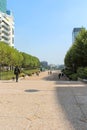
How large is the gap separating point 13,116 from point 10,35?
519 ft

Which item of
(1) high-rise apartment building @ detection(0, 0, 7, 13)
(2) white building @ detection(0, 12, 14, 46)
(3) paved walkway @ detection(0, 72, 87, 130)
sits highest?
(1) high-rise apartment building @ detection(0, 0, 7, 13)

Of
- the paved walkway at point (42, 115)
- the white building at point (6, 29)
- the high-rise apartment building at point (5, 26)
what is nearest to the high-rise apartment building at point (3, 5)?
the high-rise apartment building at point (5, 26)

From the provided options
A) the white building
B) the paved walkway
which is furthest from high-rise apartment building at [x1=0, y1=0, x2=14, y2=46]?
the paved walkway

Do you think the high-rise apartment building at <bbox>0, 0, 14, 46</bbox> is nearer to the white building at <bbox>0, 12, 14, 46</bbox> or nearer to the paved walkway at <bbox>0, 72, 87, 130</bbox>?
the white building at <bbox>0, 12, 14, 46</bbox>

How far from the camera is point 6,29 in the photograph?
160m

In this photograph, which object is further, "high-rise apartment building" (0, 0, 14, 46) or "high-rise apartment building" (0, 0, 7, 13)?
"high-rise apartment building" (0, 0, 7, 13)

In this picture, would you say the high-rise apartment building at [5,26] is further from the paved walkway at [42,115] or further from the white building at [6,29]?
the paved walkway at [42,115]

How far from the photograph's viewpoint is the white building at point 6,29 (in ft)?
491

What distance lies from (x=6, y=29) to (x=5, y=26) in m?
4.46

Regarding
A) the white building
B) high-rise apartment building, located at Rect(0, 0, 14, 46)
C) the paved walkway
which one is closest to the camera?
the paved walkway

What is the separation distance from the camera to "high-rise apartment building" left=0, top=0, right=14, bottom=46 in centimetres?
15016

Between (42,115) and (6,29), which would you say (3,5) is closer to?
(6,29)

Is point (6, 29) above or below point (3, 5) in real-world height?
below

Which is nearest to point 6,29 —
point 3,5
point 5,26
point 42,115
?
point 5,26
